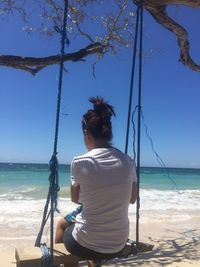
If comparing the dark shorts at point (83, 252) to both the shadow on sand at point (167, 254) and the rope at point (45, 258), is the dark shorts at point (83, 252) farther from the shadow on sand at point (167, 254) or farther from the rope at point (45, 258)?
the shadow on sand at point (167, 254)

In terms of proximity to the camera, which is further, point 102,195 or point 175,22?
point 175,22

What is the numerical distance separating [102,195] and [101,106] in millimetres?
594

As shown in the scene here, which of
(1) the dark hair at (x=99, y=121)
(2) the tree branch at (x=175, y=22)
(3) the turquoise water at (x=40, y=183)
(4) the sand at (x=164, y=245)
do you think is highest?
(2) the tree branch at (x=175, y=22)

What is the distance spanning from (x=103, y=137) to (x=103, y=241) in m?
0.66

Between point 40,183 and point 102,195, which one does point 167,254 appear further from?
point 40,183

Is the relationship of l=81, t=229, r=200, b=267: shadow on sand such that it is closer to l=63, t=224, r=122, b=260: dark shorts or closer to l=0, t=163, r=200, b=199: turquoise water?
l=0, t=163, r=200, b=199: turquoise water

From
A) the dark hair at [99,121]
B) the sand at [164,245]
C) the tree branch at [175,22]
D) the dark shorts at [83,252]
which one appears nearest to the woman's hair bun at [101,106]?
the dark hair at [99,121]

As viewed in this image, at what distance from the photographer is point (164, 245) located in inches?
280

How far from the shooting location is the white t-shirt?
2443 mm

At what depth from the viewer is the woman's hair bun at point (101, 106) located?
104 inches

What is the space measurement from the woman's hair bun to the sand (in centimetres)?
145

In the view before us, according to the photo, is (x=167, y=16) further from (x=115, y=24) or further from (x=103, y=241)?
(x=103, y=241)

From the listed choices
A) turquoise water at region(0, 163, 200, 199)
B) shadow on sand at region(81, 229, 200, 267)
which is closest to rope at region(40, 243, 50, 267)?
shadow on sand at region(81, 229, 200, 267)

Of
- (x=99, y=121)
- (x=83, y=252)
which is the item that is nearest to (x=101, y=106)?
(x=99, y=121)
